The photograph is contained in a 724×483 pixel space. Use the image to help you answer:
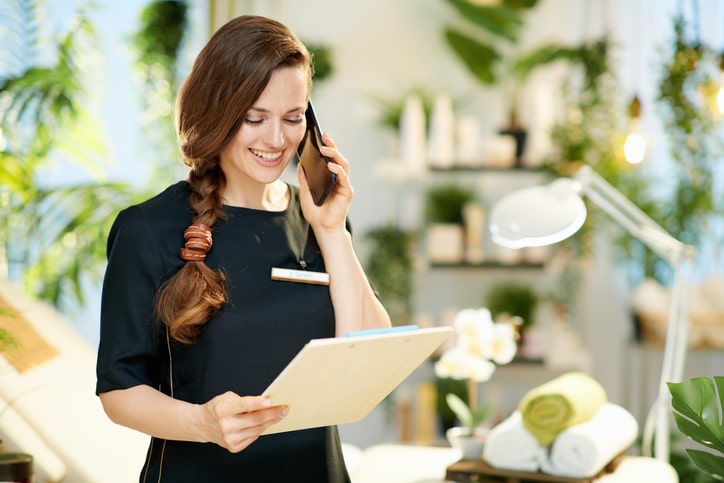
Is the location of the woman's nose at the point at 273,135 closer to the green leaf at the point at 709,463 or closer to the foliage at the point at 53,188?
the green leaf at the point at 709,463

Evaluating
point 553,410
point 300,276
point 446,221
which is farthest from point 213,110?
point 446,221

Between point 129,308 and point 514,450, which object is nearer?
point 129,308

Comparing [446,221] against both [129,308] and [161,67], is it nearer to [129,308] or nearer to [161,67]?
[161,67]

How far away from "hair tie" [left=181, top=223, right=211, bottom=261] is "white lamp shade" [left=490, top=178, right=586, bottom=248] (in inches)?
30.3

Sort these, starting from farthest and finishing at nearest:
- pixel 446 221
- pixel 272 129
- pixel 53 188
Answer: pixel 446 221 → pixel 53 188 → pixel 272 129

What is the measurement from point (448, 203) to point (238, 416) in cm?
357

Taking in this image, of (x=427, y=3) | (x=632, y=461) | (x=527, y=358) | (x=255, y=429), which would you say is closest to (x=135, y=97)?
(x=427, y=3)

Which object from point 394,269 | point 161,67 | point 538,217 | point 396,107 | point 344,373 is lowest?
point 394,269

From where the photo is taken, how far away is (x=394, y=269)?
472cm

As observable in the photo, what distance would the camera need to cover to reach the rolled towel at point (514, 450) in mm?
2346

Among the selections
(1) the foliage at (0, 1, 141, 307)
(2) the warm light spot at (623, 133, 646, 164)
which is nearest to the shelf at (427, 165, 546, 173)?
(2) the warm light spot at (623, 133, 646, 164)

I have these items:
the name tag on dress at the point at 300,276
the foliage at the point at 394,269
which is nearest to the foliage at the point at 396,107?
the foliage at the point at 394,269

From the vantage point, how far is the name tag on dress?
5.32 ft

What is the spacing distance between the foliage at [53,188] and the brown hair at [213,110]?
228 cm
